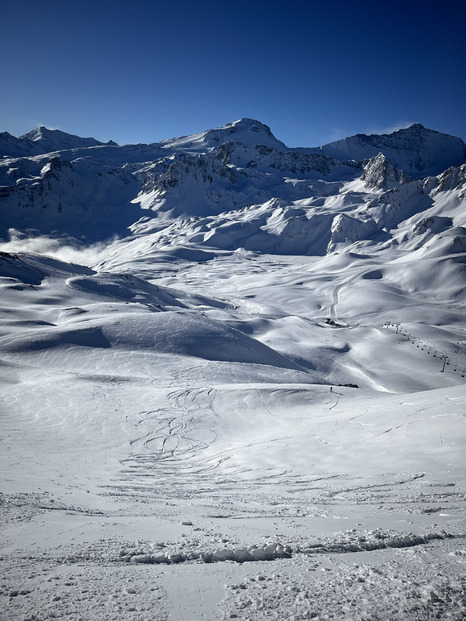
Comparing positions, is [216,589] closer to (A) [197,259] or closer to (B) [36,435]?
(B) [36,435]

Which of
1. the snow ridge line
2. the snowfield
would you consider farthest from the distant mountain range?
the snow ridge line

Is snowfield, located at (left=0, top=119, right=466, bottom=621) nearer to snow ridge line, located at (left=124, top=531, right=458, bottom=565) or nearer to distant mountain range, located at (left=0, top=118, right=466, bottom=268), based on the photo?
snow ridge line, located at (left=124, top=531, right=458, bottom=565)

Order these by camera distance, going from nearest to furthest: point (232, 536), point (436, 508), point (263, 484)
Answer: point (232, 536)
point (436, 508)
point (263, 484)

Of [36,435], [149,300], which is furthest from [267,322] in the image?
[36,435]

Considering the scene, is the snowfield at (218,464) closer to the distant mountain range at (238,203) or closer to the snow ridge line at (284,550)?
the snow ridge line at (284,550)

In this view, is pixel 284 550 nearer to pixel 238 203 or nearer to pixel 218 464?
pixel 218 464
